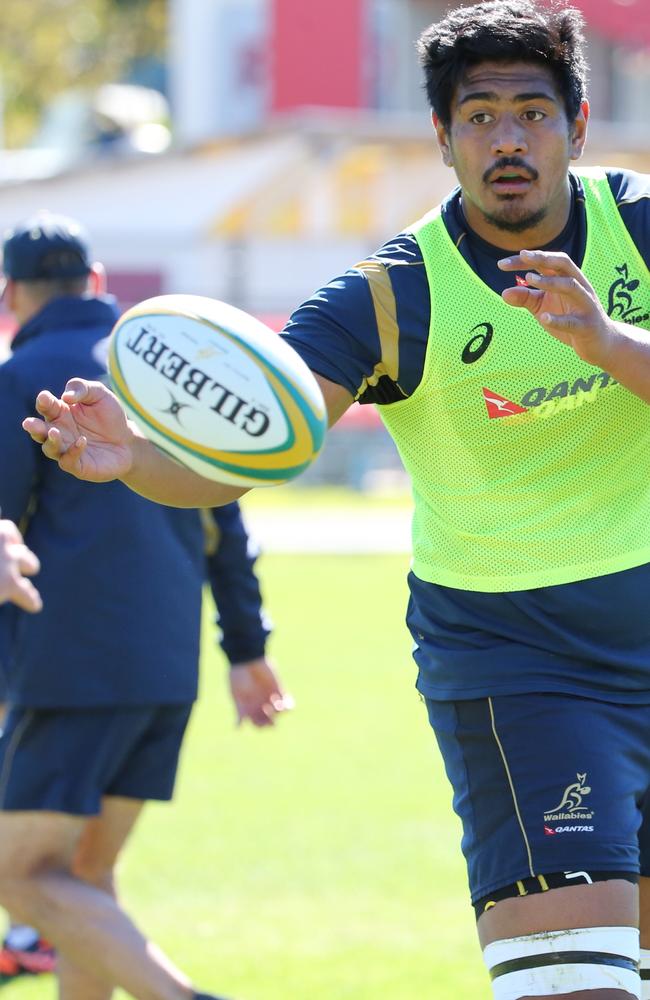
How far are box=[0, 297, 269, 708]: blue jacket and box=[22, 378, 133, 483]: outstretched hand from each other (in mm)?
1392

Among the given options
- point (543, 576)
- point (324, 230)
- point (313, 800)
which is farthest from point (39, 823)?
point (324, 230)

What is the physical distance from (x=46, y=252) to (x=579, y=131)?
2.04m

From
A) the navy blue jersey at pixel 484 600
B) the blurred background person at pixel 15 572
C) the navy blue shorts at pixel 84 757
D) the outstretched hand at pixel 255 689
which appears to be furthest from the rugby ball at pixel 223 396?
the outstretched hand at pixel 255 689

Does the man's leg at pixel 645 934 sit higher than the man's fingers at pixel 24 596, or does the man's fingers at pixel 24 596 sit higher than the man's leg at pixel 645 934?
the man's fingers at pixel 24 596

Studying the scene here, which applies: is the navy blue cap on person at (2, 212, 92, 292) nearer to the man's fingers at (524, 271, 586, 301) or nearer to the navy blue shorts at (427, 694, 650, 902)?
the navy blue shorts at (427, 694, 650, 902)

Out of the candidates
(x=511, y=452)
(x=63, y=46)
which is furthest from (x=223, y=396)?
(x=63, y=46)

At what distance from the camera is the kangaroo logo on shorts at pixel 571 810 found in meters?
3.50

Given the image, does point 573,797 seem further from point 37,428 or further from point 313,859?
point 313,859

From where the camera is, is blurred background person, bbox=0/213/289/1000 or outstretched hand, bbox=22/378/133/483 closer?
outstretched hand, bbox=22/378/133/483

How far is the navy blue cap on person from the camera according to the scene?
5.23 meters

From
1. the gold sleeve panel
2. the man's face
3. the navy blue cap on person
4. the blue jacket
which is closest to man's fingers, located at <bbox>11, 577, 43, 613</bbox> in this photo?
the gold sleeve panel

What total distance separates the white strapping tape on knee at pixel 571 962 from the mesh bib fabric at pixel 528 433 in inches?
28.6

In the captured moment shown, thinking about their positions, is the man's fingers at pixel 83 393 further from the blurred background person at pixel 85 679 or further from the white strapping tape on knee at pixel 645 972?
the white strapping tape on knee at pixel 645 972

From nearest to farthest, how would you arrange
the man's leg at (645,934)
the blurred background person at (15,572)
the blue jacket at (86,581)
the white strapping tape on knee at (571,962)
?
the blurred background person at (15,572), the white strapping tape on knee at (571,962), the man's leg at (645,934), the blue jacket at (86,581)
